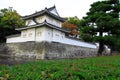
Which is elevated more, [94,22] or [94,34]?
[94,22]

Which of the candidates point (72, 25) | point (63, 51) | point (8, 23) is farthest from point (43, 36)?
point (72, 25)

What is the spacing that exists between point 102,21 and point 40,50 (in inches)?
357

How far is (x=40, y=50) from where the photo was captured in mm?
23328

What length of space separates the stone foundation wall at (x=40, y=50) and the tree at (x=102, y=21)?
5.03 meters

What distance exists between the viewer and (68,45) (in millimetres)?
27547

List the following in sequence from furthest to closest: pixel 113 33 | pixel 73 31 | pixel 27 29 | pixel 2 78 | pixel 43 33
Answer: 1. pixel 73 31
2. pixel 27 29
3. pixel 43 33
4. pixel 113 33
5. pixel 2 78

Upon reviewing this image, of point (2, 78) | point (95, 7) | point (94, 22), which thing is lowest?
point (2, 78)

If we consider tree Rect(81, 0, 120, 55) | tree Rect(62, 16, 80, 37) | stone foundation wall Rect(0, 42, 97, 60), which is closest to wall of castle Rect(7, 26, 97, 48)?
stone foundation wall Rect(0, 42, 97, 60)

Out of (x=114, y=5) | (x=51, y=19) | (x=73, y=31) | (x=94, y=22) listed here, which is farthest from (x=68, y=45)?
(x=73, y=31)

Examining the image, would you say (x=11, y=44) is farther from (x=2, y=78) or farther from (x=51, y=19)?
(x=2, y=78)

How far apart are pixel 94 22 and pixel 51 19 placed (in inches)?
324

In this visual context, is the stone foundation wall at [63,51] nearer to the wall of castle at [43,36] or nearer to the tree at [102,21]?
the wall of castle at [43,36]

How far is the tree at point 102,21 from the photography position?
→ 20.4 metres

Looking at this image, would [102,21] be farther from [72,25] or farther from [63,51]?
[72,25]
